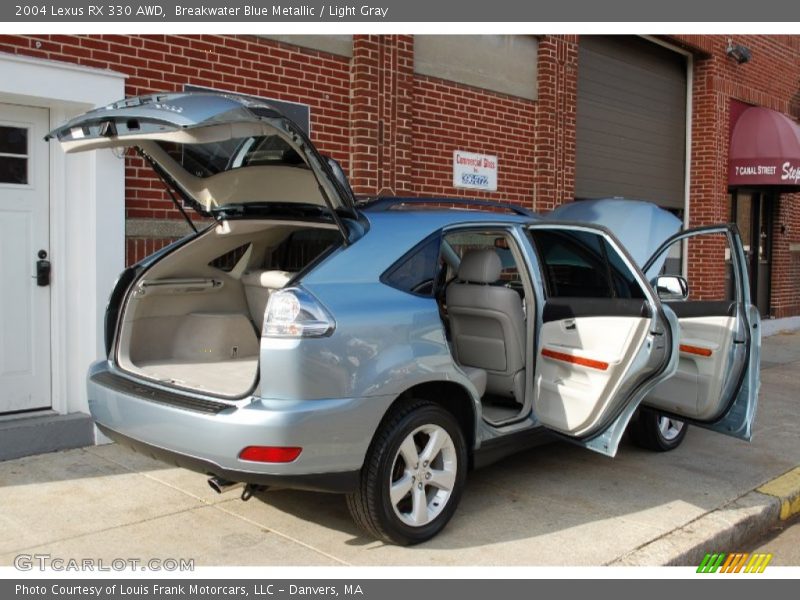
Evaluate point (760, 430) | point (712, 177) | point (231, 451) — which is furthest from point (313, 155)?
point (712, 177)

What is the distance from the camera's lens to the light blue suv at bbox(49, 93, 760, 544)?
11.8 feet

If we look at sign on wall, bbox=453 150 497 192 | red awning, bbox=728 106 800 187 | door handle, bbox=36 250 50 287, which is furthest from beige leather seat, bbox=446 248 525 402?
red awning, bbox=728 106 800 187

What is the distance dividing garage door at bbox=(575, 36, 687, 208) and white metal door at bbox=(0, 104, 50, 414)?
22.3 feet

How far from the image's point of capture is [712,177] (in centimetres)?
1234

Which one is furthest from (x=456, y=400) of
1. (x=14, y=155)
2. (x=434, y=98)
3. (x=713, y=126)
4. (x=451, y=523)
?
(x=713, y=126)

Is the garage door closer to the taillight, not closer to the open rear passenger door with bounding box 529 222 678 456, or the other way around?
the open rear passenger door with bounding box 529 222 678 456

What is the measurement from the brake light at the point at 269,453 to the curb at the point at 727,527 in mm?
1702

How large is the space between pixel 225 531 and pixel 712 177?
34.2 ft

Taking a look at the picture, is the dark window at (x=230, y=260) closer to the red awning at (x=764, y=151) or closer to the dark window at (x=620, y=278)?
the dark window at (x=620, y=278)

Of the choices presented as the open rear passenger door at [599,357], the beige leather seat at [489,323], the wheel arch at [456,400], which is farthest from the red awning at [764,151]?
the wheel arch at [456,400]

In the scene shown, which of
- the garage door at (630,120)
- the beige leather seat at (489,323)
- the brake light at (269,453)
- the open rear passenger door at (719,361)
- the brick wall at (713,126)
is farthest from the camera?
the brick wall at (713,126)

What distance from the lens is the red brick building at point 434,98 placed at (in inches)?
241

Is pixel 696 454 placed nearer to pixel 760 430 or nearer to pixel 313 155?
pixel 760 430

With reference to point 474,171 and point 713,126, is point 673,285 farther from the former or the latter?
point 713,126
